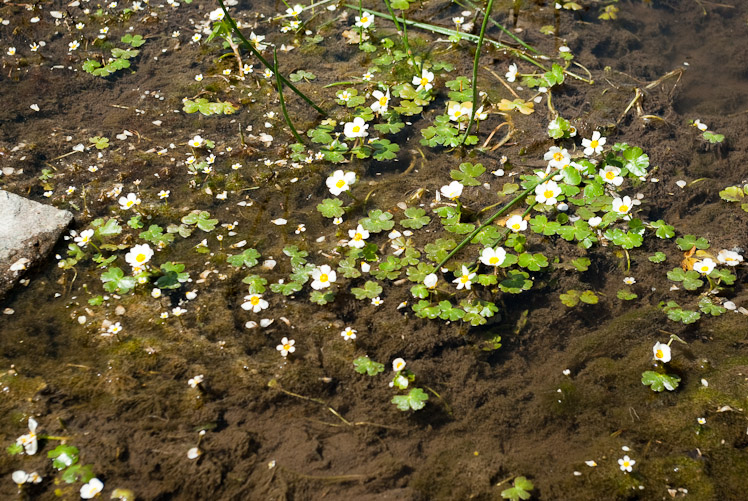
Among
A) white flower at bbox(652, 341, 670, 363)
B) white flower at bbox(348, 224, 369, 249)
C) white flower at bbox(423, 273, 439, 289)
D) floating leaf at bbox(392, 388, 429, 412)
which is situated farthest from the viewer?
white flower at bbox(348, 224, 369, 249)

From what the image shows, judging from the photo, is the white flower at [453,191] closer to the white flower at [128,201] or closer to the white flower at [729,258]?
the white flower at [729,258]

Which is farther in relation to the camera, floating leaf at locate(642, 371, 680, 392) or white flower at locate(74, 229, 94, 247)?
white flower at locate(74, 229, 94, 247)

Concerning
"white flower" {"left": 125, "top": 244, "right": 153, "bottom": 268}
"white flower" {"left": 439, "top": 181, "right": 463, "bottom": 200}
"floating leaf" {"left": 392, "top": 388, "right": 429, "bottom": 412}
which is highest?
"white flower" {"left": 439, "top": 181, "right": 463, "bottom": 200}

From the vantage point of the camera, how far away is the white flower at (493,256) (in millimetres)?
2769

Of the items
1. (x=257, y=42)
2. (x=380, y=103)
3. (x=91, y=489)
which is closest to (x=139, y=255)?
(x=91, y=489)

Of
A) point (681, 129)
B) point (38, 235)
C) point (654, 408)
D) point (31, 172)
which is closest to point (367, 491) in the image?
point (654, 408)

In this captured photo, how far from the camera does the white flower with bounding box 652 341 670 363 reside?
253 cm

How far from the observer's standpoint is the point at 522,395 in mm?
2502

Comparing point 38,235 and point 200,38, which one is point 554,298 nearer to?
point 38,235

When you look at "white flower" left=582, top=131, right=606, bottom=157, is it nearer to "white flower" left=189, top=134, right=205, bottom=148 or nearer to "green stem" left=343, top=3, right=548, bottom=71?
"green stem" left=343, top=3, right=548, bottom=71

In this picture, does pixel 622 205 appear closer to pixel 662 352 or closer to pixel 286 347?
pixel 662 352

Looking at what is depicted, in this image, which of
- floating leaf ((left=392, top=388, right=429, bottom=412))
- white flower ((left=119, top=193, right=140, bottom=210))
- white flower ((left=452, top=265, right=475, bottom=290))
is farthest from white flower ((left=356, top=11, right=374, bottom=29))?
floating leaf ((left=392, top=388, right=429, bottom=412))

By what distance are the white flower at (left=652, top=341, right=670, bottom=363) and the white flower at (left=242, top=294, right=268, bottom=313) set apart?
67.1 inches

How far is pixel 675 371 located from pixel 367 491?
140cm
